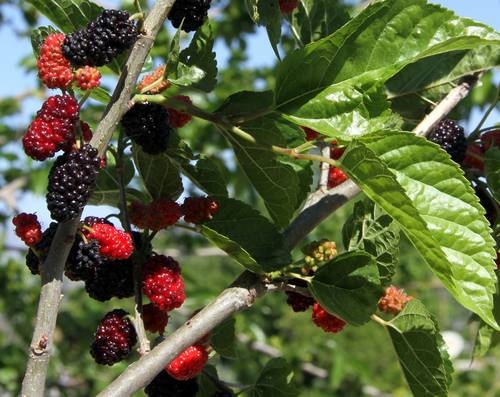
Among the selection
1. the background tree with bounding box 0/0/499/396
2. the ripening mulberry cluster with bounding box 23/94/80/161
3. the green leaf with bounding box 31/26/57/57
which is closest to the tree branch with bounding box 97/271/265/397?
the background tree with bounding box 0/0/499/396

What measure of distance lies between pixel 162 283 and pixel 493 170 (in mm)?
406

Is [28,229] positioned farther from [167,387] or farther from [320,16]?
[320,16]

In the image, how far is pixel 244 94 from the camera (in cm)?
82

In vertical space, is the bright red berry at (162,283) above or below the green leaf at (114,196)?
below

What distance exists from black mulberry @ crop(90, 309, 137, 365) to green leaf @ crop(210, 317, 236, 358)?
0.15 metres

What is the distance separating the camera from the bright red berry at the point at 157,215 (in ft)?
2.75

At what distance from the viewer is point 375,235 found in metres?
0.89

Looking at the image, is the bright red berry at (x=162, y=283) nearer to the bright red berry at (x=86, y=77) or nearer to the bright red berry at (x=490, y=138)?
the bright red berry at (x=86, y=77)

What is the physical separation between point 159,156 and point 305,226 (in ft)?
0.61

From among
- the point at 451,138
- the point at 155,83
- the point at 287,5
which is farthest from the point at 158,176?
the point at 451,138

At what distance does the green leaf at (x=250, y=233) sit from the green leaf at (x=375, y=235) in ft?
0.29

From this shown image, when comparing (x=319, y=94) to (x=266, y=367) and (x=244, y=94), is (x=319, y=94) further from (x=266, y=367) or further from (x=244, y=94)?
(x=266, y=367)

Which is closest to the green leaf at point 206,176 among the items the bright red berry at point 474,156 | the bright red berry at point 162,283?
the bright red berry at point 162,283

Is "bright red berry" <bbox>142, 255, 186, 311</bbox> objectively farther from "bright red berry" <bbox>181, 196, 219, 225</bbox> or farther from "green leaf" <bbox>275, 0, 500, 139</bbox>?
"green leaf" <bbox>275, 0, 500, 139</bbox>
